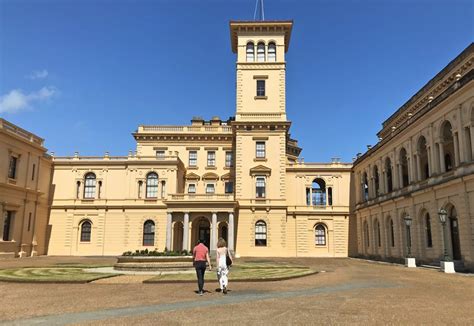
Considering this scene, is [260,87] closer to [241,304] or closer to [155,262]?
[155,262]

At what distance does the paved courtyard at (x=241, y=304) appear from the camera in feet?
29.8

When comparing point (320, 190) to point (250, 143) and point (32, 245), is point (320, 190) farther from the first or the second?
point (32, 245)

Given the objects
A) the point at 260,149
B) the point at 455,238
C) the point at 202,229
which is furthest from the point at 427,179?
the point at 202,229

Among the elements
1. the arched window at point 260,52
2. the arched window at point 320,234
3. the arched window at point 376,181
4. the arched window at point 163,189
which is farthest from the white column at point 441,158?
the arched window at point 163,189

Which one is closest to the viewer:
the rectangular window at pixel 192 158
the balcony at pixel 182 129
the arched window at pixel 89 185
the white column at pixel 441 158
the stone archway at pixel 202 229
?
the white column at pixel 441 158

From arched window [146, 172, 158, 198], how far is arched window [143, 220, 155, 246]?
3019 mm

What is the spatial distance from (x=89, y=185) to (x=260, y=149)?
20.2 meters

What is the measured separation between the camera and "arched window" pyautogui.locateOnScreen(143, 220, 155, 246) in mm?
45188

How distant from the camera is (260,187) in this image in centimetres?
4566

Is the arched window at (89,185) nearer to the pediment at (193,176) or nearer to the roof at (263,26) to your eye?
the pediment at (193,176)

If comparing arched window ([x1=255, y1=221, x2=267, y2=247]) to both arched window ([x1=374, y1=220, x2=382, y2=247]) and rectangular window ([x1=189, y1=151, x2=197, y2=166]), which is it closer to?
arched window ([x1=374, y1=220, x2=382, y2=247])

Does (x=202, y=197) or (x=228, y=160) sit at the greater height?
(x=228, y=160)

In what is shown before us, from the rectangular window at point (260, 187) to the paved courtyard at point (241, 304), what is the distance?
2947 cm

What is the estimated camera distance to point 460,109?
25.4m
